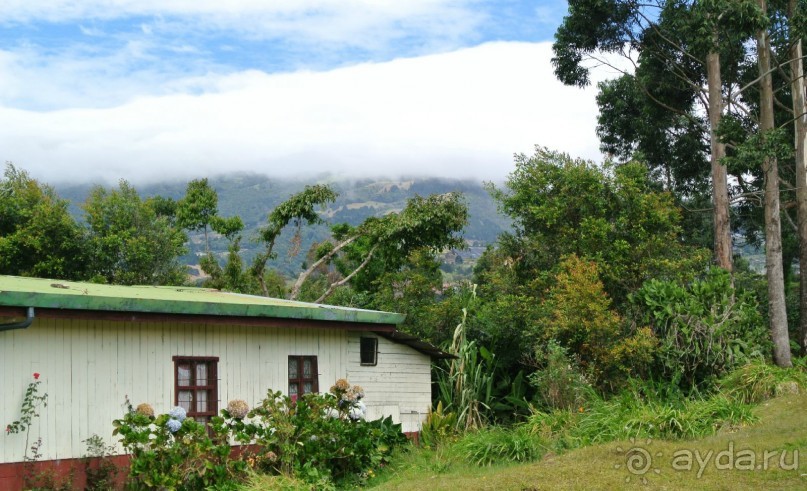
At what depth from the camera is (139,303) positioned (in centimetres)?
1352

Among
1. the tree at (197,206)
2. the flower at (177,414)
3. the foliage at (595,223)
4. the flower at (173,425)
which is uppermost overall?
the tree at (197,206)

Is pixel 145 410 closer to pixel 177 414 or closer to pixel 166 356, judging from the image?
pixel 177 414

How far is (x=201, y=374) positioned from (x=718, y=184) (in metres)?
15.8

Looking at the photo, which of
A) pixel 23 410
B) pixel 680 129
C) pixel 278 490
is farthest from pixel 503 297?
pixel 680 129

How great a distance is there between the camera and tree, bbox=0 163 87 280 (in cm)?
3167

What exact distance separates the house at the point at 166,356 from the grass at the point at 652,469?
2674mm

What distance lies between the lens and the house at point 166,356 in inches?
497

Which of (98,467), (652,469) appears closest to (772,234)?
(652,469)

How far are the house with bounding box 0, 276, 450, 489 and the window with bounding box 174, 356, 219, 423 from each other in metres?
0.02

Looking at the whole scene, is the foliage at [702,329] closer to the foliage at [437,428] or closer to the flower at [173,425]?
the foliage at [437,428]

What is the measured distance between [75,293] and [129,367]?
1.39 meters

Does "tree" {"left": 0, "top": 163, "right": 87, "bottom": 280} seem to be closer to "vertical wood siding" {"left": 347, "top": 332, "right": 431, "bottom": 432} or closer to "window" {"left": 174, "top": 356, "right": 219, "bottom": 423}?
"vertical wood siding" {"left": 347, "top": 332, "right": 431, "bottom": 432}

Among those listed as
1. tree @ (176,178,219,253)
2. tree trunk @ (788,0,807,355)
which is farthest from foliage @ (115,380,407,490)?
tree @ (176,178,219,253)

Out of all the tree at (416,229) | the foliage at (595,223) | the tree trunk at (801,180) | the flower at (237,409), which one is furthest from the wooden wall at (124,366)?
the tree trunk at (801,180)
